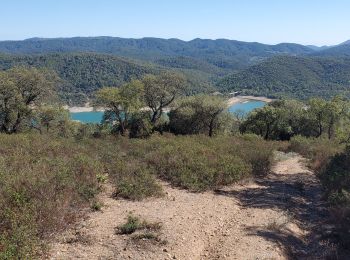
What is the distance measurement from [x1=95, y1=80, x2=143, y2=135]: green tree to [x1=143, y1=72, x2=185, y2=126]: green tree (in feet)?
3.56

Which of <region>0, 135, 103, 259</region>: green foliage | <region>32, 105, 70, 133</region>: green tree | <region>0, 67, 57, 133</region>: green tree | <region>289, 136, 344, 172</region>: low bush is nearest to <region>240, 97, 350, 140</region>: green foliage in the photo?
<region>289, 136, 344, 172</region>: low bush

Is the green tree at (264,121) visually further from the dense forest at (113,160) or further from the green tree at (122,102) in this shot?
the green tree at (122,102)

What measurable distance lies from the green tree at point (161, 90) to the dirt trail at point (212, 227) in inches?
957

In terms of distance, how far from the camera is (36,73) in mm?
32375

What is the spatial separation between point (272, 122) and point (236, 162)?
107 feet

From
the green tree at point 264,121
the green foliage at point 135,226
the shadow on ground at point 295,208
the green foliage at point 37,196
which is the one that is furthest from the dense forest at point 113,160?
the green tree at point 264,121

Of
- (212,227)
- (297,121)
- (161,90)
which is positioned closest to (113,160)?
(212,227)

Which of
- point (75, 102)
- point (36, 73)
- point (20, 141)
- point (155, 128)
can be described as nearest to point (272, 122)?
point (155, 128)

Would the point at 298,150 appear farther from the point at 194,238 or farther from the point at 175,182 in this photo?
the point at 194,238

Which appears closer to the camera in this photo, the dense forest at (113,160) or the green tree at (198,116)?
the dense forest at (113,160)

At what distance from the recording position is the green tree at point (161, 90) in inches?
1521

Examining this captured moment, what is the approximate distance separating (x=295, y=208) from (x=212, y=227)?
429 centimetres

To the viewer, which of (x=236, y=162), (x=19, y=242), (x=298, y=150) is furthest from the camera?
(x=298, y=150)

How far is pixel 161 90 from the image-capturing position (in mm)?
38719
